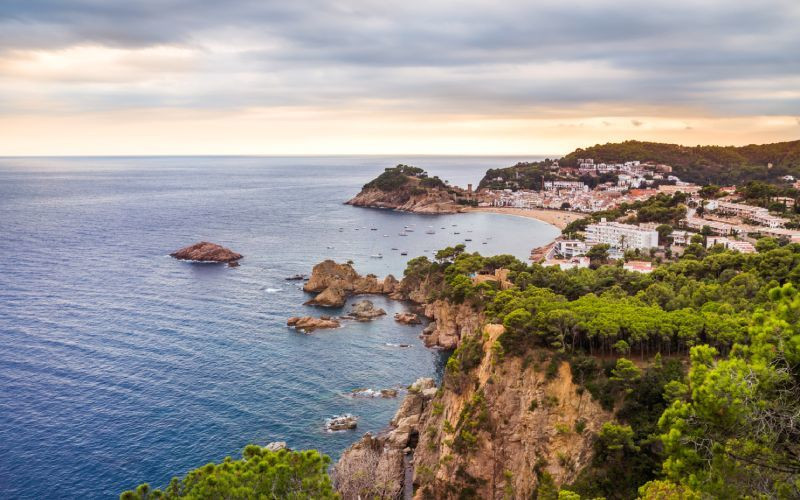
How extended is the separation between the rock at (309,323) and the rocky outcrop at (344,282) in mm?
10406

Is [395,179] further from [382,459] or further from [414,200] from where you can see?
[382,459]

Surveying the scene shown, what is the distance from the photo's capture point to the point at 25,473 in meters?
35.7

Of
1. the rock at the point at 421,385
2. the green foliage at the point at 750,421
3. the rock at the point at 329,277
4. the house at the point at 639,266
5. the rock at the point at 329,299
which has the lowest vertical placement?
the rock at the point at 421,385

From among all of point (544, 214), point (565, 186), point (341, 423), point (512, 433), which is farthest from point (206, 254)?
point (565, 186)

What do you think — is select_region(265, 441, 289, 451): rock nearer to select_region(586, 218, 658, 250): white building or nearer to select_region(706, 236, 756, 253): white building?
select_region(706, 236, 756, 253): white building

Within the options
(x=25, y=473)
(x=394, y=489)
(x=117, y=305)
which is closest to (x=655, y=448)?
(x=394, y=489)

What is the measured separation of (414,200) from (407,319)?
106 m

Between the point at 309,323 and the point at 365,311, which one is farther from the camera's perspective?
the point at 365,311

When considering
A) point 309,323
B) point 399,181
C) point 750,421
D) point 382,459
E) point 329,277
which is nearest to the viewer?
point 750,421

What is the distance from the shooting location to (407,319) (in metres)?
66.9

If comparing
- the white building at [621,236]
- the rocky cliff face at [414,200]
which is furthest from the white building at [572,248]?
the rocky cliff face at [414,200]

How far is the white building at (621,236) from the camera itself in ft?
285

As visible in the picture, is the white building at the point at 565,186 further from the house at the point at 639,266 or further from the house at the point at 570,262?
the house at the point at 639,266

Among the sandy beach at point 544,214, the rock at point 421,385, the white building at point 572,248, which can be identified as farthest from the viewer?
the sandy beach at point 544,214
